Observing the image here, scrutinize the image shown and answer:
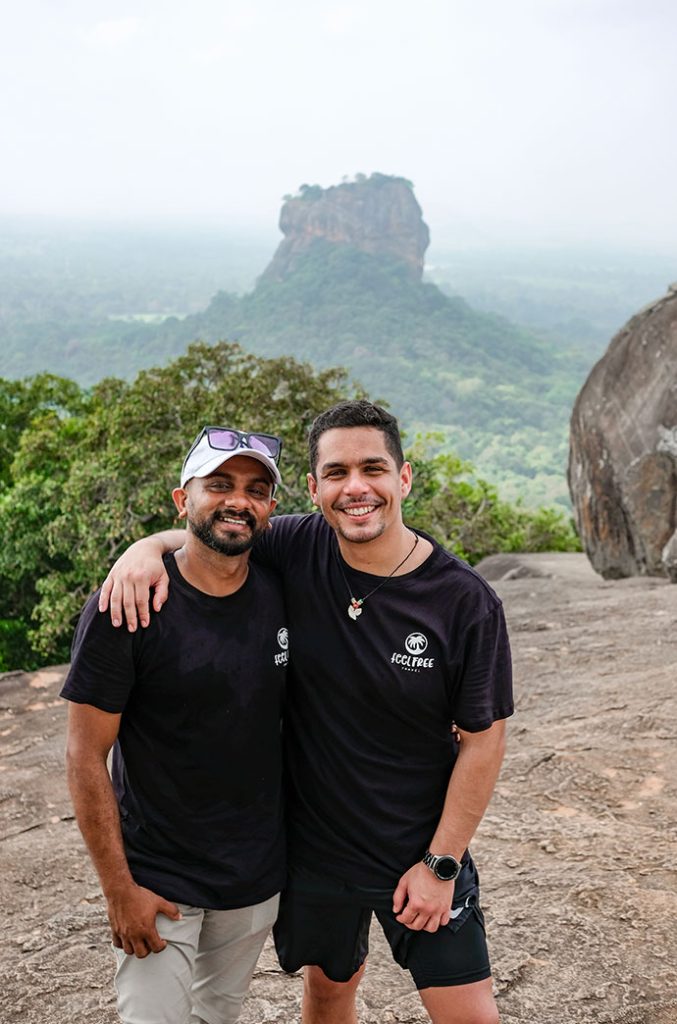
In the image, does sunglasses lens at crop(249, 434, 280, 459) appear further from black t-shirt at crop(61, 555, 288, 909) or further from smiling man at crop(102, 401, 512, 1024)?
black t-shirt at crop(61, 555, 288, 909)

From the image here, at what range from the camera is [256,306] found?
13325 cm

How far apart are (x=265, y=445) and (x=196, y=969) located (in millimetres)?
1564

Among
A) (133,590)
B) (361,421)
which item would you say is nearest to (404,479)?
(361,421)

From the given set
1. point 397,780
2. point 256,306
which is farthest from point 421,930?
point 256,306

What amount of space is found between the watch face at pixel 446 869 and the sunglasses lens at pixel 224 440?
1.28 meters

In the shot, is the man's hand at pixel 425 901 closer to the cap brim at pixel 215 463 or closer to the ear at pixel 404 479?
the ear at pixel 404 479

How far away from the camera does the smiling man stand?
2.64 metres

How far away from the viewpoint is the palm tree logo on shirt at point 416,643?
2648mm

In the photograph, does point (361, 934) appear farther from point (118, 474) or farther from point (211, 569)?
point (118, 474)

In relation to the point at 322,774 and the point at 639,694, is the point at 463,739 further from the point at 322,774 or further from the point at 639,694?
the point at 639,694

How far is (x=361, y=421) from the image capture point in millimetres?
2736

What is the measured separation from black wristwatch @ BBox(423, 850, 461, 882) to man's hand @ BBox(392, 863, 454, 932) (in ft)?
0.04

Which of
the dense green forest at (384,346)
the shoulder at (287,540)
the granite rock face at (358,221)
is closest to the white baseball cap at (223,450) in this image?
the shoulder at (287,540)

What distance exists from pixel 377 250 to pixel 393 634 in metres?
155
